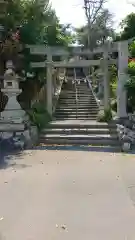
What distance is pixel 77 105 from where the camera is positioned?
1561cm

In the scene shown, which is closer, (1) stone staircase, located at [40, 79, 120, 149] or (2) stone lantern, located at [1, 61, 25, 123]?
(1) stone staircase, located at [40, 79, 120, 149]

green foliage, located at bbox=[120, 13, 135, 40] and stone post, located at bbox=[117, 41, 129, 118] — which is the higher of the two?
green foliage, located at bbox=[120, 13, 135, 40]

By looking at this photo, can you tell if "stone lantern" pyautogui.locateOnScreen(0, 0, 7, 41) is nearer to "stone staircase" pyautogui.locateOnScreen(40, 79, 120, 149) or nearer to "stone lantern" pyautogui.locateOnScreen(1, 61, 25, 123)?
"stone lantern" pyautogui.locateOnScreen(1, 61, 25, 123)

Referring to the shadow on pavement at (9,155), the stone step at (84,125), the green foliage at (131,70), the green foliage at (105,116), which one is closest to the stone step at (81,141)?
the stone step at (84,125)

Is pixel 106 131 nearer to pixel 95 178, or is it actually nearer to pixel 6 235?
pixel 95 178

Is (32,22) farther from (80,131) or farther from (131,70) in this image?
(80,131)

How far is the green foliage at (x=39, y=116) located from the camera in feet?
36.8

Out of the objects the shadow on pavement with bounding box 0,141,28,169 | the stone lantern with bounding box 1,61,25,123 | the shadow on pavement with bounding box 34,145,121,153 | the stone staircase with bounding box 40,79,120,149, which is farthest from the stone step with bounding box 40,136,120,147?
the shadow on pavement with bounding box 0,141,28,169

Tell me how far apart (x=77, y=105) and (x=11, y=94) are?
566cm

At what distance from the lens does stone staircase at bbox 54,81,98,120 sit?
14.2 meters

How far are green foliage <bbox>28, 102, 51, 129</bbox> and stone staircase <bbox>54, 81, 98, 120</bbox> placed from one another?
109cm

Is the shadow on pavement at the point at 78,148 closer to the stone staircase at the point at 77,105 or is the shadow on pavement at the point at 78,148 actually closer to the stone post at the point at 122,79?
the stone post at the point at 122,79

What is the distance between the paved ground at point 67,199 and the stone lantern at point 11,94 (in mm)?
2518

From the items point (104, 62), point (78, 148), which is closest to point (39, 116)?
point (78, 148)
